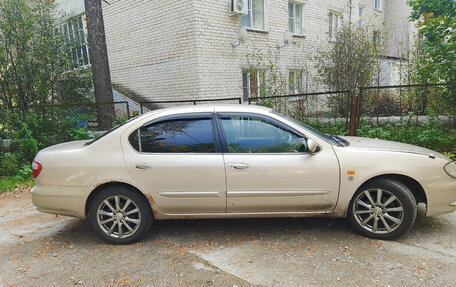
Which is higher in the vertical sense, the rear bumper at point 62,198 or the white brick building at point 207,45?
the white brick building at point 207,45

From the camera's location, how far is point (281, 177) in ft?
11.0

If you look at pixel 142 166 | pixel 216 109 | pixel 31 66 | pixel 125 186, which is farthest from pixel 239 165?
pixel 31 66

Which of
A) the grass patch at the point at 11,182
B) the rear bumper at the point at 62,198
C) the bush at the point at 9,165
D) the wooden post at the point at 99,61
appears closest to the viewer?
the rear bumper at the point at 62,198

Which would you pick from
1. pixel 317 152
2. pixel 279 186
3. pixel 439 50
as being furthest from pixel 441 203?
pixel 439 50

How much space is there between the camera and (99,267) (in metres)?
3.09

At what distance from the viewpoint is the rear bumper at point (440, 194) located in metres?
3.32

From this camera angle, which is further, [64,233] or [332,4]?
[332,4]

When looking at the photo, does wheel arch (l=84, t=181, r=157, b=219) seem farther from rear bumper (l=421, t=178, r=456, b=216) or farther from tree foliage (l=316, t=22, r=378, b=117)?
tree foliage (l=316, t=22, r=378, b=117)

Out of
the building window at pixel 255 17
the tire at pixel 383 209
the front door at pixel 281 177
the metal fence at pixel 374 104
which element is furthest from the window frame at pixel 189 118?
the building window at pixel 255 17

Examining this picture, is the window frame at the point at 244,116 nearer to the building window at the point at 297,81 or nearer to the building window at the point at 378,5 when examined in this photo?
the building window at the point at 297,81

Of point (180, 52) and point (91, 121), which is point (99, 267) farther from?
point (180, 52)

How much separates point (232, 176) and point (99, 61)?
6126 millimetres

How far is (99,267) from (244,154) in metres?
1.88

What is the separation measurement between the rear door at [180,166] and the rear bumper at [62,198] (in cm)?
66
